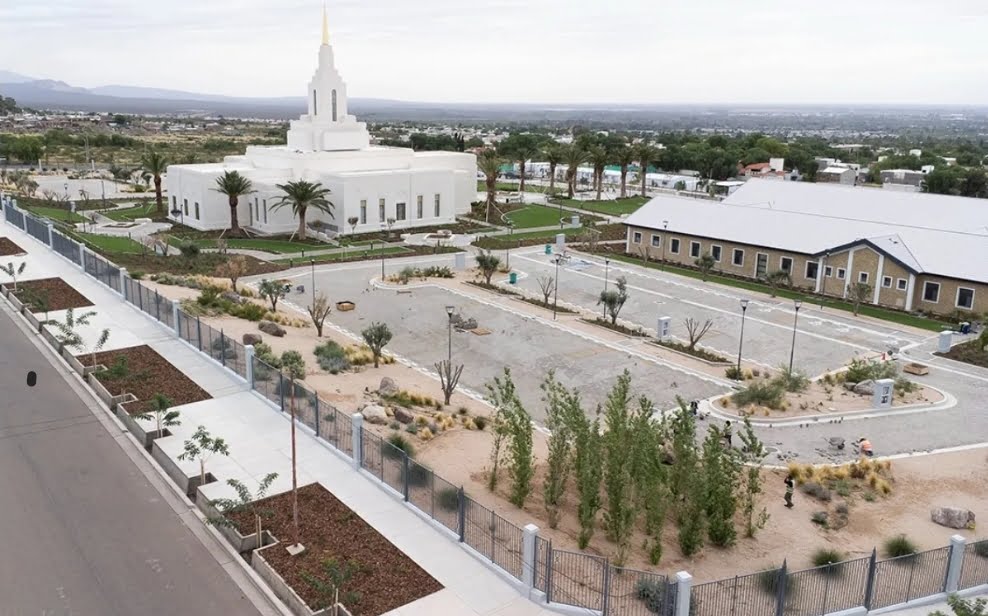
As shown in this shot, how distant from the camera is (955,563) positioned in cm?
1541

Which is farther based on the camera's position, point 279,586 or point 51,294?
point 51,294

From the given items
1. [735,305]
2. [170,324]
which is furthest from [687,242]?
[170,324]

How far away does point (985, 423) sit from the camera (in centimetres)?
2619

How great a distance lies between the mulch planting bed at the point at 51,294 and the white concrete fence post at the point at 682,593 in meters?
26.6

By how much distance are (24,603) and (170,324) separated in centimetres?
1748

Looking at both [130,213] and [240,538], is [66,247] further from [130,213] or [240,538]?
[240,538]

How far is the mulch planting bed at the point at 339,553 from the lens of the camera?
1460 cm

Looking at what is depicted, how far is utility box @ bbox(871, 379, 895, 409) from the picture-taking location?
88.2 feet

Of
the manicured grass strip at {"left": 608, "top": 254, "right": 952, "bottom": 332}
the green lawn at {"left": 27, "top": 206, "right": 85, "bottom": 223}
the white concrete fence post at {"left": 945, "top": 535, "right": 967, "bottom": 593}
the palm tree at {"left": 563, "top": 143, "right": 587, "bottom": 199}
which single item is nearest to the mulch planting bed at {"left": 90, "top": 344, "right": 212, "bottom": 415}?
the white concrete fence post at {"left": 945, "top": 535, "right": 967, "bottom": 593}

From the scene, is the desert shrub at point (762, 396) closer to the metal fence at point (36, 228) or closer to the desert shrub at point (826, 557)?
the desert shrub at point (826, 557)

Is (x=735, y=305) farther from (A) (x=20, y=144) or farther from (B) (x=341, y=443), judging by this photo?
(A) (x=20, y=144)

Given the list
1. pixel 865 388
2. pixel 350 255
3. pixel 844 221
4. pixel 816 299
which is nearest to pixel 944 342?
pixel 865 388

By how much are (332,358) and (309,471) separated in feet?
32.2

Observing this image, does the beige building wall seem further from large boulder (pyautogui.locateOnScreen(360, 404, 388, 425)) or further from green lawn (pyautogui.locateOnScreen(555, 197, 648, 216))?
large boulder (pyautogui.locateOnScreen(360, 404, 388, 425))
